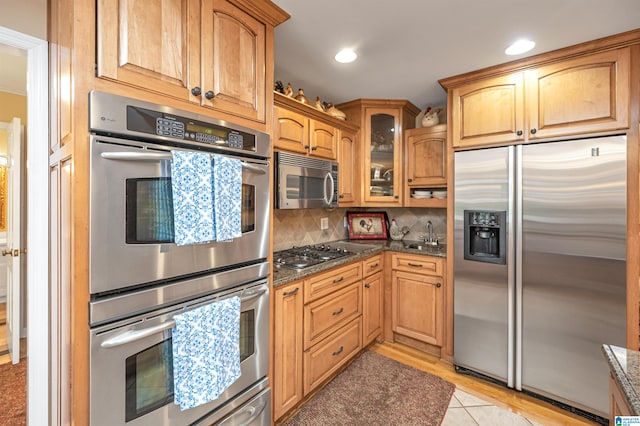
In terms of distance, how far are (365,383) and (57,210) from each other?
2146 millimetres

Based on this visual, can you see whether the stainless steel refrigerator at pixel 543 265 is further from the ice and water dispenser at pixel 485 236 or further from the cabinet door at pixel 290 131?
the cabinet door at pixel 290 131

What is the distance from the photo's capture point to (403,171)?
290cm

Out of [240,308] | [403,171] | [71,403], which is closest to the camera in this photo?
[71,403]

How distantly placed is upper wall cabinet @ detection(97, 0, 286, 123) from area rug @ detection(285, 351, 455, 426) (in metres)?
1.85

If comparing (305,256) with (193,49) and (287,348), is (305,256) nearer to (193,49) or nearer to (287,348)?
(287,348)

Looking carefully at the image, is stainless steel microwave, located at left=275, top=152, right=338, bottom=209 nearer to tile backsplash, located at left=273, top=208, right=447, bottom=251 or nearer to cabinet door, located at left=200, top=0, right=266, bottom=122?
tile backsplash, located at left=273, top=208, right=447, bottom=251

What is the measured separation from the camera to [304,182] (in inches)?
86.8

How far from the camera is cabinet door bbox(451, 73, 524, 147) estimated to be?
2.09m

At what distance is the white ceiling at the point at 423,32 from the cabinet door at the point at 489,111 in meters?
0.17

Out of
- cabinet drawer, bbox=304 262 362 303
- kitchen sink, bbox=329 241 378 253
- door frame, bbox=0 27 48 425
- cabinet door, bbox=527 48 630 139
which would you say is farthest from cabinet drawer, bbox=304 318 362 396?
cabinet door, bbox=527 48 630 139

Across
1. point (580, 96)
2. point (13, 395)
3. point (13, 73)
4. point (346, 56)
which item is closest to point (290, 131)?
point (346, 56)

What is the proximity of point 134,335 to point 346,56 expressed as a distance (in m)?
1.99

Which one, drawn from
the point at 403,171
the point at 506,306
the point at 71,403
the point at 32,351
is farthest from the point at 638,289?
the point at 32,351

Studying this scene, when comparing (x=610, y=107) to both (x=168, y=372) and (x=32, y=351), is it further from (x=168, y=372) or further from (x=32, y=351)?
(x=32, y=351)
